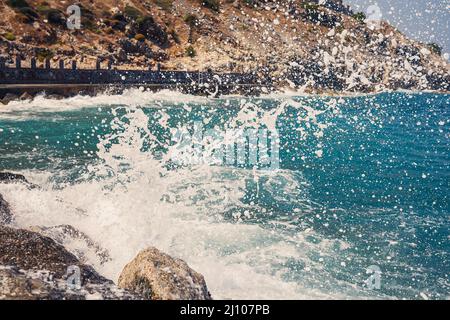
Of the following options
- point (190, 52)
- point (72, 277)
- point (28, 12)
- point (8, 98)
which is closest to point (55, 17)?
point (28, 12)

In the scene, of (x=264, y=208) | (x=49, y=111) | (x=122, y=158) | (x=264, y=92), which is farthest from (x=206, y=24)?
(x=264, y=208)

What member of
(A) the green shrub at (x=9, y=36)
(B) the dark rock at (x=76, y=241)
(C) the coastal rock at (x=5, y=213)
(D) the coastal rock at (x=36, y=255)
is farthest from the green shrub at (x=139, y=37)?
(D) the coastal rock at (x=36, y=255)

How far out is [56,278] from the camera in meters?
6.42

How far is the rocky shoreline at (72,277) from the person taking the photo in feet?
19.5

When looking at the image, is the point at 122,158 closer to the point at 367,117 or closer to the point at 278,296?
the point at 278,296

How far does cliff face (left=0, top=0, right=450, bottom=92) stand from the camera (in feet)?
182

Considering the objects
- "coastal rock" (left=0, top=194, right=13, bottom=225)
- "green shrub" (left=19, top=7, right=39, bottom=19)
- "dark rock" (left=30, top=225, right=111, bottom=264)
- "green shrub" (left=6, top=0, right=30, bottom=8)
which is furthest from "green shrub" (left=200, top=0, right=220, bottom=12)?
"dark rock" (left=30, top=225, right=111, bottom=264)

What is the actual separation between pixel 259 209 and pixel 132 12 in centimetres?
6172

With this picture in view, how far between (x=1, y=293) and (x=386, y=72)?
119519 millimetres

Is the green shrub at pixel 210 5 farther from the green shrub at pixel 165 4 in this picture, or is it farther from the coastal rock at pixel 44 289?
the coastal rock at pixel 44 289

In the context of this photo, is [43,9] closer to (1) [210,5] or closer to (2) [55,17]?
(2) [55,17]

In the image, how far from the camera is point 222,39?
255 feet

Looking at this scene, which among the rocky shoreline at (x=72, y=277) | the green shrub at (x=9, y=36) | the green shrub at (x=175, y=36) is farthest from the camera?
the green shrub at (x=175, y=36)

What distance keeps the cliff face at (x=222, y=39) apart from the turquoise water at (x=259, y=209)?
108ft
